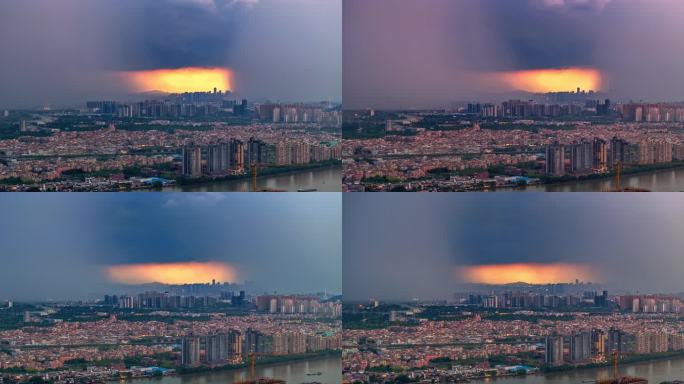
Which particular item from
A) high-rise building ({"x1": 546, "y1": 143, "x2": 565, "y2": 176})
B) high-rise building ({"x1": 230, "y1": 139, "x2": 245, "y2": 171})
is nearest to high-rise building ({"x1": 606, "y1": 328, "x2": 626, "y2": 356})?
high-rise building ({"x1": 546, "y1": 143, "x2": 565, "y2": 176})

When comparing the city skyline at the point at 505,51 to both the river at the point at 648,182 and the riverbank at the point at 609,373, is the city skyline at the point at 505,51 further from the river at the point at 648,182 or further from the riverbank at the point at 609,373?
the riverbank at the point at 609,373

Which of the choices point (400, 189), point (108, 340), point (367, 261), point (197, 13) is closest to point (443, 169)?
point (400, 189)

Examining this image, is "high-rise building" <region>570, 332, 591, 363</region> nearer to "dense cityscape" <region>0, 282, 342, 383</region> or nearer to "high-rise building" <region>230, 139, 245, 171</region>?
"dense cityscape" <region>0, 282, 342, 383</region>

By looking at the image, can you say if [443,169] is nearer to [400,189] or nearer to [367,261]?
[400,189]

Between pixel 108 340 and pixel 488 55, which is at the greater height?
pixel 488 55

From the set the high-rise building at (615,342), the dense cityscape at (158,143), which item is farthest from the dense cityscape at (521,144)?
the high-rise building at (615,342)

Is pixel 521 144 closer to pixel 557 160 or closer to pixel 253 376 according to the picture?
pixel 557 160
